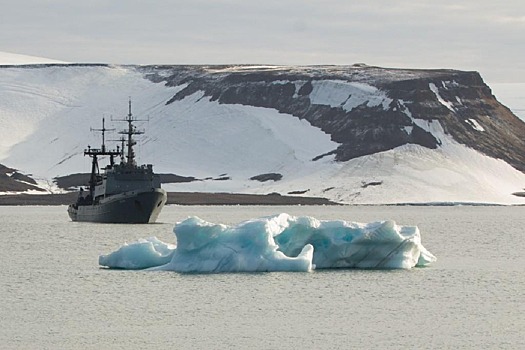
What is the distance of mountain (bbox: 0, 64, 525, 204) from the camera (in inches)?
6191

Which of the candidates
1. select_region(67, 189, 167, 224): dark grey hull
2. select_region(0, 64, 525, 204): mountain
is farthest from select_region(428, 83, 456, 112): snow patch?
select_region(67, 189, 167, 224): dark grey hull

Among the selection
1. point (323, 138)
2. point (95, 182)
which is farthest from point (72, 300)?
point (323, 138)

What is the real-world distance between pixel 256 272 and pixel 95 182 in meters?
54.6

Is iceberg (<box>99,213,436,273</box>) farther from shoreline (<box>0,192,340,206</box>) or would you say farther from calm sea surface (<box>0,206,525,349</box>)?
shoreline (<box>0,192,340,206</box>)

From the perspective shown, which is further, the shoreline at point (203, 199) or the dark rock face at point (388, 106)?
the dark rock face at point (388, 106)

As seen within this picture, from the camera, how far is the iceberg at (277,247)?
49281 millimetres

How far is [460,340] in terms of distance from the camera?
122 feet

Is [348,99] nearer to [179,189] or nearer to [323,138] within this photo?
[323,138]

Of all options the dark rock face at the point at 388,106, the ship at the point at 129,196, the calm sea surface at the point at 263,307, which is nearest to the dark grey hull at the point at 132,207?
the ship at the point at 129,196

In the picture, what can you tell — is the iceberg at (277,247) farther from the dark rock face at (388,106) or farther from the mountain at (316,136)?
the dark rock face at (388,106)

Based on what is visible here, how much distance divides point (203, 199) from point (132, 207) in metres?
59.1

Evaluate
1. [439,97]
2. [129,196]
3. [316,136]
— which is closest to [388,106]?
[439,97]

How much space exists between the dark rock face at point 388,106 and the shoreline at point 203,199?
51.9ft

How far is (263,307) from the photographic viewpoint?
42844 mm
